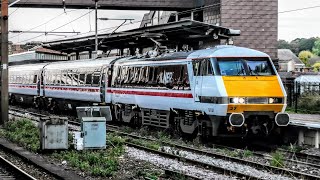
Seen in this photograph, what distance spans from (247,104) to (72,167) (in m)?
5.60

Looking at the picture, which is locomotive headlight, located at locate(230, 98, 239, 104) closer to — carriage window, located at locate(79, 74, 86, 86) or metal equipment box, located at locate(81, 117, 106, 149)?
metal equipment box, located at locate(81, 117, 106, 149)

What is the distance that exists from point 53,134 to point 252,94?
5740 mm

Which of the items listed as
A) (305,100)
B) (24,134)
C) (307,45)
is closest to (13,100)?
(305,100)

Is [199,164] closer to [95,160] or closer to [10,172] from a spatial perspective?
[95,160]

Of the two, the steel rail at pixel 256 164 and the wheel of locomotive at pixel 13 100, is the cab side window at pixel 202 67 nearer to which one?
the steel rail at pixel 256 164

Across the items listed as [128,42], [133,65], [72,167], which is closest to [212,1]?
[128,42]

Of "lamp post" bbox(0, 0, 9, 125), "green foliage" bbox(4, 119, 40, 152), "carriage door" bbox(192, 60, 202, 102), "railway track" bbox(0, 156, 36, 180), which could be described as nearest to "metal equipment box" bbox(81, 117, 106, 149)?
"green foliage" bbox(4, 119, 40, 152)

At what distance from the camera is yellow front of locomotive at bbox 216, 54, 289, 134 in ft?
51.3

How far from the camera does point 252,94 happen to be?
1580 cm

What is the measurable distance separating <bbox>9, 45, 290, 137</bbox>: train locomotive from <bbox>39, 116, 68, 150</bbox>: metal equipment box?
429cm

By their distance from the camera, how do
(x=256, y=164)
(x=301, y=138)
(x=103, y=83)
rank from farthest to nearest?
(x=103, y=83)
(x=301, y=138)
(x=256, y=164)

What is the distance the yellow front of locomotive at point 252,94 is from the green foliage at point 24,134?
5.75m

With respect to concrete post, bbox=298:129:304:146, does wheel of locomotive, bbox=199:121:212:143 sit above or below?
above

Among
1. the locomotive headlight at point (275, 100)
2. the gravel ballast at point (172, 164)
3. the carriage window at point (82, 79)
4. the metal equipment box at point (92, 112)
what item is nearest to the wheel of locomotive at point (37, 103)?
the carriage window at point (82, 79)
